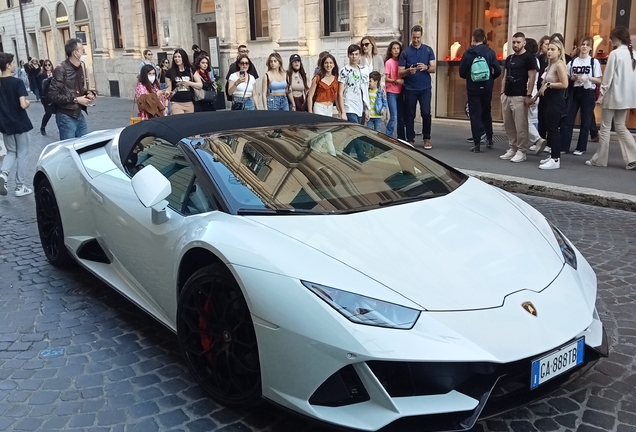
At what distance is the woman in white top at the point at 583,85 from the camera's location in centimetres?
891

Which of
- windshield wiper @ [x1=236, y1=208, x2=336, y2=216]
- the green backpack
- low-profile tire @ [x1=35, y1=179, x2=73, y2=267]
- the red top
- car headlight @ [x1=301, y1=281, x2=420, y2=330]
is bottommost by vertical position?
low-profile tire @ [x1=35, y1=179, x2=73, y2=267]

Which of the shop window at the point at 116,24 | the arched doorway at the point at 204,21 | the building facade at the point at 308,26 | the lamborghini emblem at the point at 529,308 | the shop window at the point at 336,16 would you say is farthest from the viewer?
the shop window at the point at 116,24

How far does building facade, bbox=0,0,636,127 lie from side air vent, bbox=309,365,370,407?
994cm

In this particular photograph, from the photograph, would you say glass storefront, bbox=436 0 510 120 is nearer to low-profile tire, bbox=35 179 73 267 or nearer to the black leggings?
the black leggings

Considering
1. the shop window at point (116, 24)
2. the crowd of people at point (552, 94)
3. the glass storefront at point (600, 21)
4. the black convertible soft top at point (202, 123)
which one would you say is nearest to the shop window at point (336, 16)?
the glass storefront at point (600, 21)

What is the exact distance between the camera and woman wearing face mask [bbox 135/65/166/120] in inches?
366

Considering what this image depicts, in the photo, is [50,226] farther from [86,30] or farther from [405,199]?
[86,30]

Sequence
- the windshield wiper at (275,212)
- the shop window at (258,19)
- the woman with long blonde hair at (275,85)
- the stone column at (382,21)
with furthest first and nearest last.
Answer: the shop window at (258,19)
the stone column at (382,21)
the woman with long blonde hair at (275,85)
the windshield wiper at (275,212)

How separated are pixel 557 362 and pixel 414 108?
8117 millimetres

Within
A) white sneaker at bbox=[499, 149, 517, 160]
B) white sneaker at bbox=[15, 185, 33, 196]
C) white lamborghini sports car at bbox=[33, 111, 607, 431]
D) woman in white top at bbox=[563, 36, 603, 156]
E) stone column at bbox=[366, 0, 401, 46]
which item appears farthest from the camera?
stone column at bbox=[366, 0, 401, 46]

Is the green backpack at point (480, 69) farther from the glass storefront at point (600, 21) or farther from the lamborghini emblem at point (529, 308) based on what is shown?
the lamborghini emblem at point (529, 308)

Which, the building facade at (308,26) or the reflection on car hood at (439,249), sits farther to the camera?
the building facade at (308,26)

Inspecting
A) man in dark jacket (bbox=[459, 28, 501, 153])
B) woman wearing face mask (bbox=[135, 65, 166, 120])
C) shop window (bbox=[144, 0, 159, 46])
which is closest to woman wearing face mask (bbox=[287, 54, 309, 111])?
woman wearing face mask (bbox=[135, 65, 166, 120])

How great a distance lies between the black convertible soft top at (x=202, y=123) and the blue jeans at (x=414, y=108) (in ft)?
20.1
